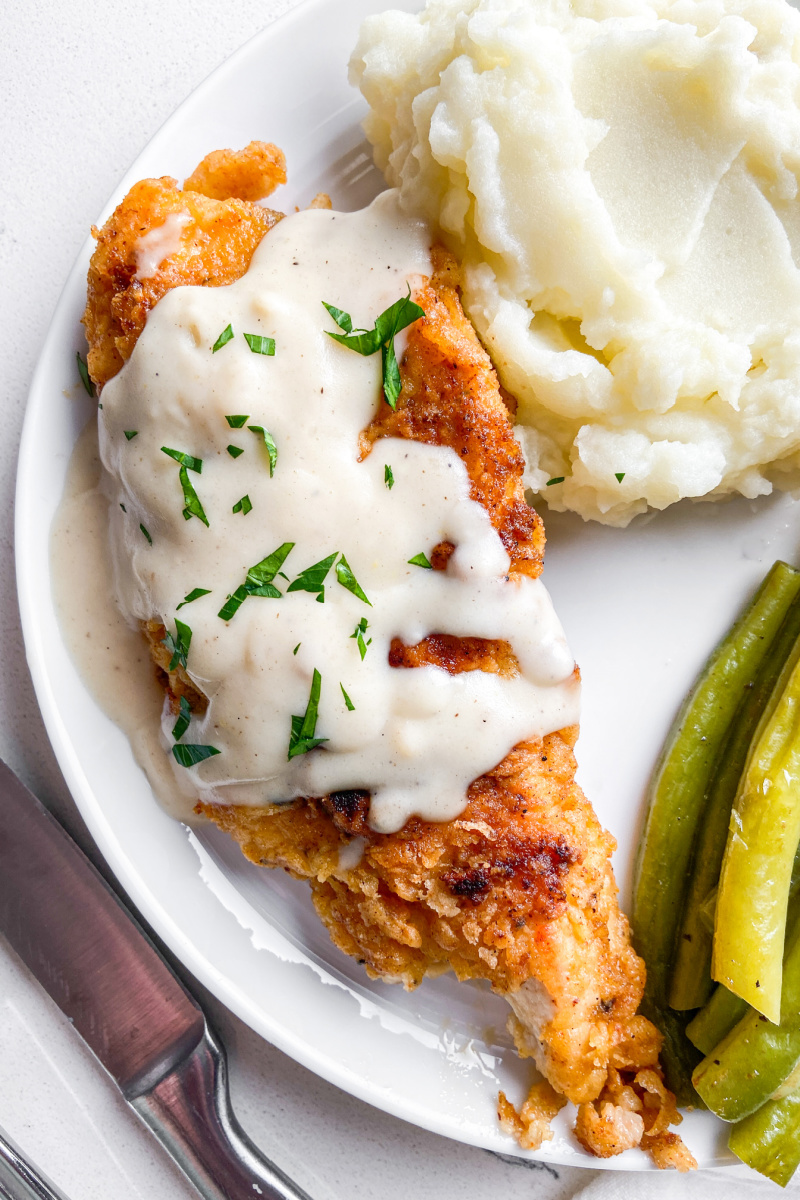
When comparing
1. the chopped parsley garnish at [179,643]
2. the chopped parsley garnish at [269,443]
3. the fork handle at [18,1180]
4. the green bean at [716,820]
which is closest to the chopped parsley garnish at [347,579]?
the chopped parsley garnish at [269,443]

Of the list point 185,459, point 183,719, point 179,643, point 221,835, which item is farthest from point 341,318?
point 221,835

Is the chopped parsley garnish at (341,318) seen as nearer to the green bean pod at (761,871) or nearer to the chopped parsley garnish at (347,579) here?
the chopped parsley garnish at (347,579)

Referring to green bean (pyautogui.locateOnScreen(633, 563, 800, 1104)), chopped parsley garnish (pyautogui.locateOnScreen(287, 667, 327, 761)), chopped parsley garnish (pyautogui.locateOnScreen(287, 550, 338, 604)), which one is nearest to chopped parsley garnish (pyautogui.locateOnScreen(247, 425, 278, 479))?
chopped parsley garnish (pyautogui.locateOnScreen(287, 550, 338, 604))

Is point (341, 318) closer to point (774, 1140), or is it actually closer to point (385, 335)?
point (385, 335)

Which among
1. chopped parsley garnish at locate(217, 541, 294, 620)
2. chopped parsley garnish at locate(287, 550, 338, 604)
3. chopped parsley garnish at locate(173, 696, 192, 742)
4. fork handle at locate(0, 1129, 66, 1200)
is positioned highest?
chopped parsley garnish at locate(217, 541, 294, 620)

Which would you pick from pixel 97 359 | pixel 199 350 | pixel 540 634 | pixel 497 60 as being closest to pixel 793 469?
pixel 540 634

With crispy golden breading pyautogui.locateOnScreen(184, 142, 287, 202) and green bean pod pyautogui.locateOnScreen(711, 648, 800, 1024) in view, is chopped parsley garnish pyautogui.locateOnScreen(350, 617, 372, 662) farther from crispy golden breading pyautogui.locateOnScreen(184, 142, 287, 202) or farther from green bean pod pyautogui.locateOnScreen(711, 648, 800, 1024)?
crispy golden breading pyautogui.locateOnScreen(184, 142, 287, 202)

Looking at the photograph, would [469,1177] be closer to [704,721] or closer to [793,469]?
[704,721]
